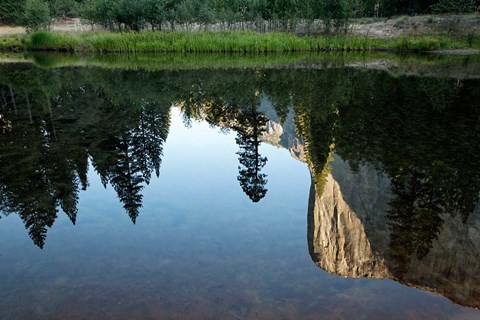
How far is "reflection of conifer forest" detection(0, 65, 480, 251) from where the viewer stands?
998 centimetres

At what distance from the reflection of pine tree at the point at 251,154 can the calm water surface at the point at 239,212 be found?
0.08 metres

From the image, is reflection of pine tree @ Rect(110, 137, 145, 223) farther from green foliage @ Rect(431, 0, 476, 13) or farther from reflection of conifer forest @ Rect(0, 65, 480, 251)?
green foliage @ Rect(431, 0, 476, 13)

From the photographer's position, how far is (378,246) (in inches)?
313

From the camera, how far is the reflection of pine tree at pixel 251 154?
11.1m

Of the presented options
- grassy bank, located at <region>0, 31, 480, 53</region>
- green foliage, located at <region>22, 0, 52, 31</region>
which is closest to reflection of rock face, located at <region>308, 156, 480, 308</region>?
grassy bank, located at <region>0, 31, 480, 53</region>

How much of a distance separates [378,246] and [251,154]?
7.81m

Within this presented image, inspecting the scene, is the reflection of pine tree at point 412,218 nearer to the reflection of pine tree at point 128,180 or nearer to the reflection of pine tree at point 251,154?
the reflection of pine tree at point 251,154

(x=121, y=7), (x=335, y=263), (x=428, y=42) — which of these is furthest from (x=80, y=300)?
(x=121, y=7)

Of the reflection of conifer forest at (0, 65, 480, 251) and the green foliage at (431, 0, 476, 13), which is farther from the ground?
the green foliage at (431, 0, 476, 13)

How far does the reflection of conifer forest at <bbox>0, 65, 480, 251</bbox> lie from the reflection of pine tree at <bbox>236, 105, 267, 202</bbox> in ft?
0.16

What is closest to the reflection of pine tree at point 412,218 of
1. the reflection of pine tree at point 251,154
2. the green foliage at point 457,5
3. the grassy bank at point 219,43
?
the reflection of pine tree at point 251,154

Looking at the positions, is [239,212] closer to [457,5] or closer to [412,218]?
[412,218]

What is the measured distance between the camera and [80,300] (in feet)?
19.6

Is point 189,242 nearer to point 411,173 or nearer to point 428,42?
point 411,173
